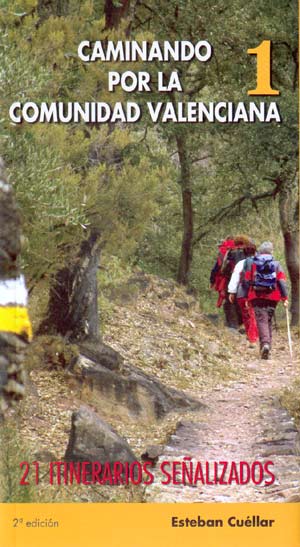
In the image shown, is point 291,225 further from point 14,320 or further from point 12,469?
point 14,320

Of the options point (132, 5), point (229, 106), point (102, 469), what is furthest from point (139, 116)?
point (102, 469)

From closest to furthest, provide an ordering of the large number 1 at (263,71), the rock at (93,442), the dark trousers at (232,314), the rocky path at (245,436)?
the rocky path at (245,436) → the large number 1 at (263,71) → the rock at (93,442) → the dark trousers at (232,314)

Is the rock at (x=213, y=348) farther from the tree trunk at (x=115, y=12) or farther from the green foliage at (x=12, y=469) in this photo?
the green foliage at (x=12, y=469)

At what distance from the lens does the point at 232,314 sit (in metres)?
10.2

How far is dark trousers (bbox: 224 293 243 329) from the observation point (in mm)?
9531

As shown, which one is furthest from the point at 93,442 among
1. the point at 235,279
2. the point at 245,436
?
the point at 235,279

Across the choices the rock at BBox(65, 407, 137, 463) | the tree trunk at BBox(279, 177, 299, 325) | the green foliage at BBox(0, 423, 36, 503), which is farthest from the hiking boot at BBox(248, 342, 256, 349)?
the green foliage at BBox(0, 423, 36, 503)

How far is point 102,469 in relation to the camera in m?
7.70

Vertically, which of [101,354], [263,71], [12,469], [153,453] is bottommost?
[12,469]

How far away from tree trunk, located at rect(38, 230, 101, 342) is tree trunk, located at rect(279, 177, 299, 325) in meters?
1.50

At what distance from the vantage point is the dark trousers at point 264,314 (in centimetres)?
966

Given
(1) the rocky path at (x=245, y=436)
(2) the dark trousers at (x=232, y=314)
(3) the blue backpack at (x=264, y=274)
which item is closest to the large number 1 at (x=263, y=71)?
(3) the blue backpack at (x=264, y=274)

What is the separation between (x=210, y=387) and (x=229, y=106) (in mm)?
3395

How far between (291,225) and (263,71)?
6.21 ft
